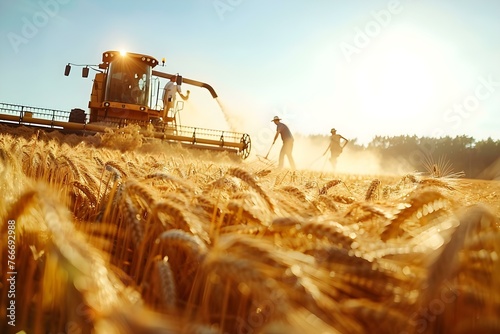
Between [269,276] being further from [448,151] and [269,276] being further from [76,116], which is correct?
[448,151]

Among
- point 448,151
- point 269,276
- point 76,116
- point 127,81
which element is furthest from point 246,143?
point 448,151

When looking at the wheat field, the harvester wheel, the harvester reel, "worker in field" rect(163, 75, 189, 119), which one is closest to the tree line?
the harvester reel

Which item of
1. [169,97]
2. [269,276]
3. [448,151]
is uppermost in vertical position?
[448,151]

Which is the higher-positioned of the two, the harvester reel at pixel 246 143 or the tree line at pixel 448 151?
the tree line at pixel 448 151

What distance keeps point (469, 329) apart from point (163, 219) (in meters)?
1.05

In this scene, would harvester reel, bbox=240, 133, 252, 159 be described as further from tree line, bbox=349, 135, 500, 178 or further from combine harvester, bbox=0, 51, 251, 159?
tree line, bbox=349, 135, 500, 178

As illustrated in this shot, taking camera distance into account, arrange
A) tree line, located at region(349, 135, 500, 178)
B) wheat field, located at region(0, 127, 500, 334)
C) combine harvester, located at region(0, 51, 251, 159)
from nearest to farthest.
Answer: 1. wheat field, located at region(0, 127, 500, 334)
2. combine harvester, located at region(0, 51, 251, 159)
3. tree line, located at region(349, 135, 500, 178)

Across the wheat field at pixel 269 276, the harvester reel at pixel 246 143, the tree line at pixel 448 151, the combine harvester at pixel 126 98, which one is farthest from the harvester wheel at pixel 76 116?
the tree line at pixel 448 151

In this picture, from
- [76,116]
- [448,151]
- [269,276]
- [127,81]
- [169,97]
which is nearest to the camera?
[269,276]

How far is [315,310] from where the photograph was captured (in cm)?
69

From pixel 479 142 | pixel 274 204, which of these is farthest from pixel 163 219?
pixel 479 142

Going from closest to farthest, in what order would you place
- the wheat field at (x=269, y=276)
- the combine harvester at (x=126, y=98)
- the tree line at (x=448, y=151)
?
the wheat field at (x=269, y=276) < the combine harvester at (x=126, y=98) < the tree line at (x=448, y=151)

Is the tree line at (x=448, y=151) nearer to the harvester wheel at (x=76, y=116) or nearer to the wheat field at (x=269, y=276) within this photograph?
the harvester wheel at (x=76, y=116)

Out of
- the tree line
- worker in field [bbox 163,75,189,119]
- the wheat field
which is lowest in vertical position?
the wheat field
